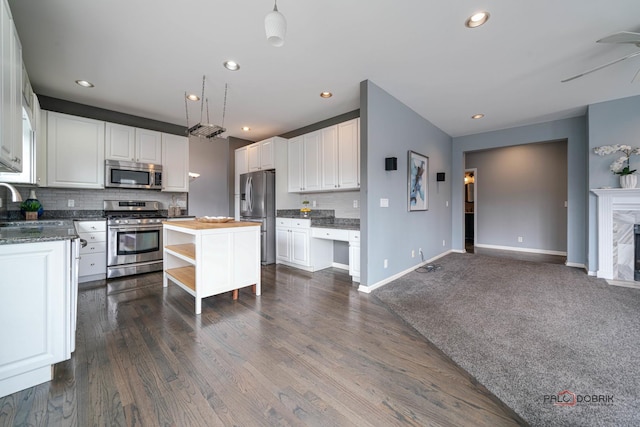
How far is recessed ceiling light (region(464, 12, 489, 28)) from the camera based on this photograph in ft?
6.94

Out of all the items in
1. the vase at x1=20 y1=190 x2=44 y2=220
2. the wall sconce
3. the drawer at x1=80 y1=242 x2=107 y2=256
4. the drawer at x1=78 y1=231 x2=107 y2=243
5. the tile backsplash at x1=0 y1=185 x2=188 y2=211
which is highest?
the wall sconce

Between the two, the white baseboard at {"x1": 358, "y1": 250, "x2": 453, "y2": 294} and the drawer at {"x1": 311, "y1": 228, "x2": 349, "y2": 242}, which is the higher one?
the drawer at {"x1": 311, "y1": 228, "x2": 349, "y2": 242}

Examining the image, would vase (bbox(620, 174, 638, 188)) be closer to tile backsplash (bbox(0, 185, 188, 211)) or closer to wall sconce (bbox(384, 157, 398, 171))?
wall sconce (bbox(384, 157, 398, 171))

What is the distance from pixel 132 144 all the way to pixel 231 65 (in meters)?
2.58

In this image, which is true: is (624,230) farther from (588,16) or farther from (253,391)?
(253,391)

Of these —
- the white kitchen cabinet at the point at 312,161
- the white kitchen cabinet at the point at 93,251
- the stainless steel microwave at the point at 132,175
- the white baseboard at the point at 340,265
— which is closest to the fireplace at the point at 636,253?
the white baseboard at the point at 340,265

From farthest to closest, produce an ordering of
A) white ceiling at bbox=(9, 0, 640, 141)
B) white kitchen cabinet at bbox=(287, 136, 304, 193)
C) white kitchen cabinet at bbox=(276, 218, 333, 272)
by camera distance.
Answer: white kitchen cabinet at bbox=(287, 136, 304, 193) < white kitchen cabinet at bbox=(276, 218, 333, 272) < white ceiling at bbox=(9, 0, 640, 141)

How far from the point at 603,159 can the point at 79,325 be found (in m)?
7.02

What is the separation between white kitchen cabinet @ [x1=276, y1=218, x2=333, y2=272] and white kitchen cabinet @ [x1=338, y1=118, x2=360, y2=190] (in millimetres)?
927

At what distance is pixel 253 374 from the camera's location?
1.68 meters

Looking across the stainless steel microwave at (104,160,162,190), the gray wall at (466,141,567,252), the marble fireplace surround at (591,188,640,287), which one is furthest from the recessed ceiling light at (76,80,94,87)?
the gray wall at (466,141,567,252)

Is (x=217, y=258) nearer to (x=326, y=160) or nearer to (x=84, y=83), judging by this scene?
(x=326, y=160)

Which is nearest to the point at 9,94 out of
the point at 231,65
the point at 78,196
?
the point at 231,65

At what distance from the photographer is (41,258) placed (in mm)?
1569
